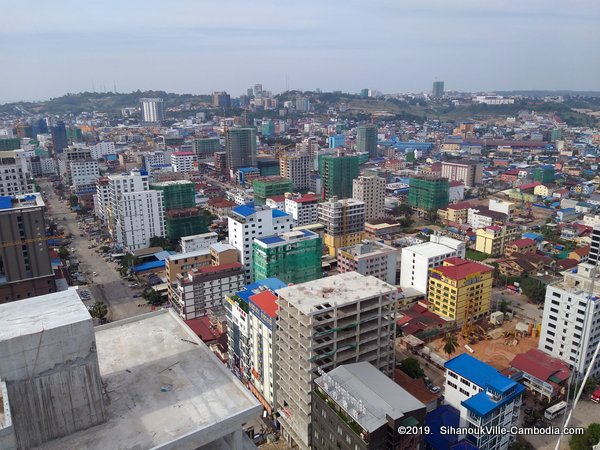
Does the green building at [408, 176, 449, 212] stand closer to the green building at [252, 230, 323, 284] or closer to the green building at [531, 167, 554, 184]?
the green building at [531, 167, 554, 184]

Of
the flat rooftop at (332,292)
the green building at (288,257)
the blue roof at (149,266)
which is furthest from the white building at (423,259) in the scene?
the blue roof at (149,266)

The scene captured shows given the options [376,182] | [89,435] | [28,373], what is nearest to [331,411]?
[89,435]

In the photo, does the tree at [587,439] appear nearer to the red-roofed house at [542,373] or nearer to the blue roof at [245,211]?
the red-roofed house at [542,373]

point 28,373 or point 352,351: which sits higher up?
point 28,373

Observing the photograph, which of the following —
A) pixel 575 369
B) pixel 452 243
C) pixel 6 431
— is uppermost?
pixel 6 431

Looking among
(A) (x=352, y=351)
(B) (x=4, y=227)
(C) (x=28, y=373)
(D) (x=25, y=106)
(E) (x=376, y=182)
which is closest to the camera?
(C) (x=28, y=373)

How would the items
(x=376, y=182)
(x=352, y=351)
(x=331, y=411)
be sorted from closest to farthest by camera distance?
(x=331, y=411) < (x=352, y=351) < (x=376, y=182)

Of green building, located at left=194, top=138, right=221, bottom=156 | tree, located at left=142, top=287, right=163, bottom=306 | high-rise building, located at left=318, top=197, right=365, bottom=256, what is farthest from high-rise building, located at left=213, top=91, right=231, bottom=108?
tree, located at left=142, top=287, right=163, bottom=306

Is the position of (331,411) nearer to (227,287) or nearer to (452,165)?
(227,287)
